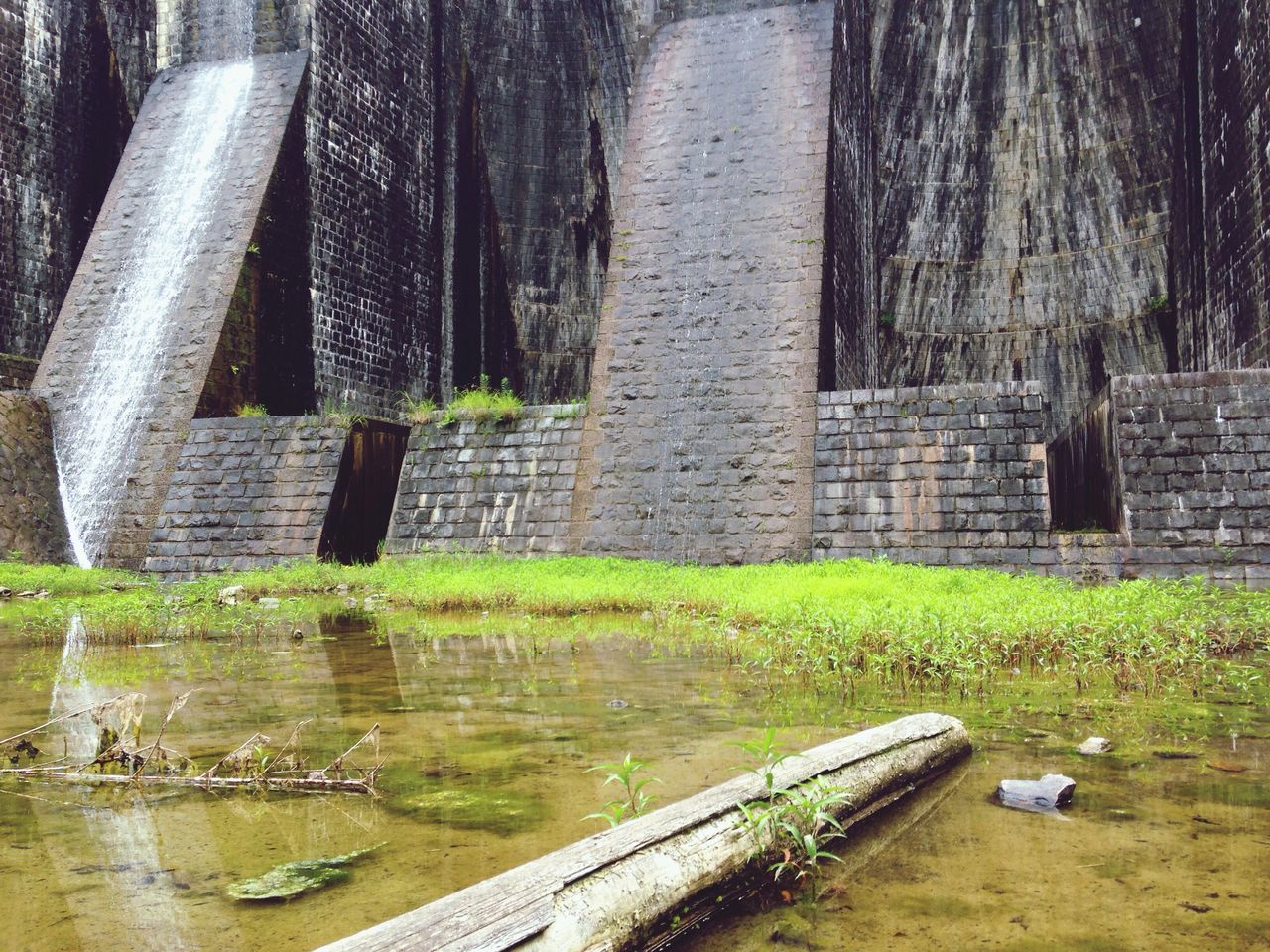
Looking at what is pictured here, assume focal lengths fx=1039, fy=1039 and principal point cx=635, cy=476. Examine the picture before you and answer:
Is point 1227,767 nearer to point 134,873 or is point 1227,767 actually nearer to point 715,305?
point 134,873

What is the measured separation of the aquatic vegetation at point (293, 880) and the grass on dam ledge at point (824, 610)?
8.77 feet

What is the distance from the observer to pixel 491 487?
11125 mm

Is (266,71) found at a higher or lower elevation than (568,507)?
higher

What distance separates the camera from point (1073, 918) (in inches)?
84.2

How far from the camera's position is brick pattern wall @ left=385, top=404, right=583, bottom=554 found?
10781 mm

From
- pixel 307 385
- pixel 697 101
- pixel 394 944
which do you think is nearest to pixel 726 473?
pixel 697 101

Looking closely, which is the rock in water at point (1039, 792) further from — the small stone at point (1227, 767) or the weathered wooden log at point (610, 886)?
the small stone at point (1227, 767)

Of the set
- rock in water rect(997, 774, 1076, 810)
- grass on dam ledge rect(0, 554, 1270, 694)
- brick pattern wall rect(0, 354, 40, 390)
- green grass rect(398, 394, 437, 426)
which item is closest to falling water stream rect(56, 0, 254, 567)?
brick pattern wall rect(0, 354, 40, 390)

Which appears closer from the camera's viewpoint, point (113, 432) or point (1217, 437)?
point (1217, 437)

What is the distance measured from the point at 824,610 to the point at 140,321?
9.80m

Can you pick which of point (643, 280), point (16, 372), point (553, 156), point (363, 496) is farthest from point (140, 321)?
point (553, 156)

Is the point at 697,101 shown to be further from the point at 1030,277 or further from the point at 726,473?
the point at 1030,277

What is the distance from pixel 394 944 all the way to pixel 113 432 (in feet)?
38.7

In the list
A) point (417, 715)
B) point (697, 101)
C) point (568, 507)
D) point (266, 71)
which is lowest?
point (417, 715)
